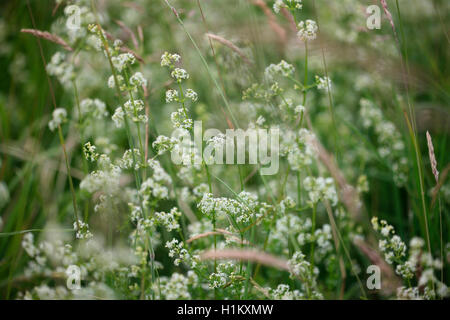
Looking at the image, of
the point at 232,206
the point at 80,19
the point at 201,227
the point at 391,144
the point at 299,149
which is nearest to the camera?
the point at 232,206

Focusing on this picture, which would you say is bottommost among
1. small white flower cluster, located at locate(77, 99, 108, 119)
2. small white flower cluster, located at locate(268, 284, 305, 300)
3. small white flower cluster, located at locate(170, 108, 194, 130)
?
small white flower cluster, located at locate(268, 284, 305, 300)

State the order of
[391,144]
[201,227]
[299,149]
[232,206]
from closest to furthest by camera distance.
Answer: [232,206] < [299,149] < [201,227] < [391,144]

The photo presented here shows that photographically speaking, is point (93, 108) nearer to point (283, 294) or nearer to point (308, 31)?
point (308, 31)

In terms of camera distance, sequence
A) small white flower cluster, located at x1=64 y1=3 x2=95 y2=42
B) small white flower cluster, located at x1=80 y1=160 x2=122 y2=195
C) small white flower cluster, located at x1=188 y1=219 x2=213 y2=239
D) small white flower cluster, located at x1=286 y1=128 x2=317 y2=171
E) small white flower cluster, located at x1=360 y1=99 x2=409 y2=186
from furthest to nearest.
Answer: small white flower cluster, located at x1=360 y1=99 x2=409 y2=186 → small white flower cluster, located at x1=188 y1=219 x2=213 y2=239 → small white flower cluster, located at x1=286 y1=128 x2=317 y2=171 → small white flower cluster, located at x1=64 y1=3 x2=95 y2=42 → small white flower cluster, located at x1=80 y1=160 x2=122 y2=195

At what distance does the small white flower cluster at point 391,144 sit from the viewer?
2.04 m

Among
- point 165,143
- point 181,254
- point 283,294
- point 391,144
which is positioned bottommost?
point 283,294

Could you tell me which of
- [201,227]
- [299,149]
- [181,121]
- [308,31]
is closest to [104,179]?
[181,121]

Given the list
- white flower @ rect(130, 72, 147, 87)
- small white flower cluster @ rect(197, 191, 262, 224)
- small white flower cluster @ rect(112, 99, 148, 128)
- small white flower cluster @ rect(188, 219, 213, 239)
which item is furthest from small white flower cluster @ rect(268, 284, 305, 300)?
white flower @ rect(130, 72, 147, 87)

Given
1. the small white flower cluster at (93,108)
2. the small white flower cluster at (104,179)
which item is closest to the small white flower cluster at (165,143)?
the small white flower cluster at (104,179)

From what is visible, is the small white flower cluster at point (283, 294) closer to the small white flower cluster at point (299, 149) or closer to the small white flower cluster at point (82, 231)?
the small white flower cluster at point (299, 149)

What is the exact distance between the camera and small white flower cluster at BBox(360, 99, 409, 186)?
6.69 feet

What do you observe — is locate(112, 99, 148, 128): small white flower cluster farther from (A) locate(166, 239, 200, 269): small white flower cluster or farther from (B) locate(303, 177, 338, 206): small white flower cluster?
(B) locate(303, 177, 338, 206): small white flower cluster

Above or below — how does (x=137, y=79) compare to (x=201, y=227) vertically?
above

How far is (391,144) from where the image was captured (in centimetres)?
217
